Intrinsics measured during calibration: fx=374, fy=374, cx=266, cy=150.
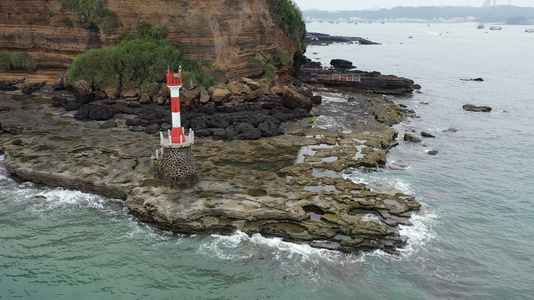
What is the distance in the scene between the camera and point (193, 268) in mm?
18828

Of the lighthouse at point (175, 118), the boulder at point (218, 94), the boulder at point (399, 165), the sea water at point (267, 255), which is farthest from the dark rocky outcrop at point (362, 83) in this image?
the lighthouse at point (175, 118)

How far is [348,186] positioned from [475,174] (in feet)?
41.3

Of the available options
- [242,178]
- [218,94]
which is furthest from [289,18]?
[242,178]

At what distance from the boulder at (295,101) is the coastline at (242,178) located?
5.17m

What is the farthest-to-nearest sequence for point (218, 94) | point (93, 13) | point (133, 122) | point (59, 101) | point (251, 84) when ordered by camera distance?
point (93, 13)
point (251, 84)
point (218, 94)
point (59, 101)
point (133, 122)

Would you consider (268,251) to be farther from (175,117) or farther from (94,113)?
(94,113)

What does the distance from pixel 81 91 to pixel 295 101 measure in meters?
25.0

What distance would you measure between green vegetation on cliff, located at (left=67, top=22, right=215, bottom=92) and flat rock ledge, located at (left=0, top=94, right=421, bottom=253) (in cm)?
917

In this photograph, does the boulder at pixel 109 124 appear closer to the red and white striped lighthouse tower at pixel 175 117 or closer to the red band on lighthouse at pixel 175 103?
the red and white striped lighthouse tower at pixel 175 117

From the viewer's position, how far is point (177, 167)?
24.0 meters

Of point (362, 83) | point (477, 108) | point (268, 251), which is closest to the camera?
point (268, 251)

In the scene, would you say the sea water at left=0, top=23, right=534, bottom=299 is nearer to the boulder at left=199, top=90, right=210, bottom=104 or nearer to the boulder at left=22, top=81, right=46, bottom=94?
the boulder at left=199, top=90, right=210, bottom=104

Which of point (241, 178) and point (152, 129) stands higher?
point (152, 129)

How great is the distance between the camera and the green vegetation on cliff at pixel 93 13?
47656 mm
